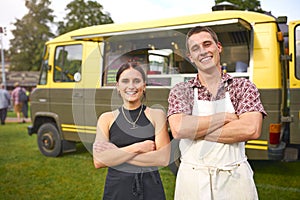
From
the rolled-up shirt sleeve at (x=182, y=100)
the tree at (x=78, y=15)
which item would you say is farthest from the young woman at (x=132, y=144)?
the tree at (x=78, y=15)

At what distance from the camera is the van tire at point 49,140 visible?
7023mm

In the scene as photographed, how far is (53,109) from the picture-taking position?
6852mm

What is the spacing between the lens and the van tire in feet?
23.0

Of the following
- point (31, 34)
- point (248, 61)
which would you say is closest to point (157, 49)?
point (248, 61)

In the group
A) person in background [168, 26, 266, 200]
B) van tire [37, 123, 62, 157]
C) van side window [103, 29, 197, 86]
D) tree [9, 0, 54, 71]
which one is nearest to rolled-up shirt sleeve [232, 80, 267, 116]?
person in background [168, 26, 266, 200]

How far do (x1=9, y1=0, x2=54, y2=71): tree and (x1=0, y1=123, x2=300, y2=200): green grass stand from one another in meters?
44.7

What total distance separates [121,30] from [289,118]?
2889mm

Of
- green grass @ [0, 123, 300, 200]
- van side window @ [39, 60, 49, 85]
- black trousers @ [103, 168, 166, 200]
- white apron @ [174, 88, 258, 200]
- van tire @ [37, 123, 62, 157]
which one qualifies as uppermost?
van side window @ [39, 60, 49, 85]

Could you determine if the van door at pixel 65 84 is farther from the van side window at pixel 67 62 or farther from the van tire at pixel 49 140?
the van tire at pixel 49 140

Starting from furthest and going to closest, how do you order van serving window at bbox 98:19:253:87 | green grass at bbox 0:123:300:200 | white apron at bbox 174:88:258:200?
green grass at bbox 0:123:300:200, van serving window at bbox 98:19:253:87, white apron at bbox 174:88:258:200

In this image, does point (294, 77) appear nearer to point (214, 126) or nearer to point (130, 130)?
point (214, 126)

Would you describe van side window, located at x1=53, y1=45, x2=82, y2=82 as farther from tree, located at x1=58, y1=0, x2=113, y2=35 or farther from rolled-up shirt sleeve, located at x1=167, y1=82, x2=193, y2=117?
tree, located at x1=58, y1=0, x2=113, y2=35

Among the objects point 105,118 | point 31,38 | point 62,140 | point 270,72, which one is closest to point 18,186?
point 62,140

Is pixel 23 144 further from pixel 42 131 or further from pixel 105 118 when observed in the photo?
pixel 105 118
